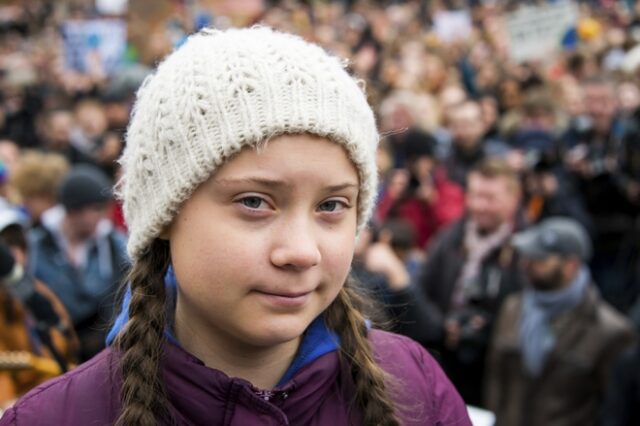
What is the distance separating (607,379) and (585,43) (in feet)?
27.1

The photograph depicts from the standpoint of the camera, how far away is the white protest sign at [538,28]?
9.92m

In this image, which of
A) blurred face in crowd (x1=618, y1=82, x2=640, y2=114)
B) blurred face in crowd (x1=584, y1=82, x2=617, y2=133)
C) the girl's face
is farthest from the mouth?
blurred face in crowd (x1=618, y1=82, x2=640, y2=114)

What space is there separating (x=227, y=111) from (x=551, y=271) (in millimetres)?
3601

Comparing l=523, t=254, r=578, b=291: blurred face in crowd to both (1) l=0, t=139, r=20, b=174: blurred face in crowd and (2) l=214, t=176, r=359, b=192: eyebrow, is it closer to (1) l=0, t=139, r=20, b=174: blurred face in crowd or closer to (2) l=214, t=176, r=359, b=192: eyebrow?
(2) l=214, t=176, r=359, b=192: eyebrow

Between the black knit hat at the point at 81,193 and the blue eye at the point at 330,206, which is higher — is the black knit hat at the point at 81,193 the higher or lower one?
the lower one

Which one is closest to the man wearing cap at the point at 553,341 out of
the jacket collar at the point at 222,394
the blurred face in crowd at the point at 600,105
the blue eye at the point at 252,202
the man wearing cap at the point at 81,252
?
the man wearing cap at the point at 81,252

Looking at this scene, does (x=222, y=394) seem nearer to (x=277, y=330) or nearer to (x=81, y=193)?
(x=277, y=330)

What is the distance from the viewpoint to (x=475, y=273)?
534 cm

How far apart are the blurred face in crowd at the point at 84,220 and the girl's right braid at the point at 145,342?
3.47 metres

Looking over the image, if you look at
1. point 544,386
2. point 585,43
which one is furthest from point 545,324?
point 585,43

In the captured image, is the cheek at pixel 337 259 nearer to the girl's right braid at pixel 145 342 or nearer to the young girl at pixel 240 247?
the young girl at pixel 240 247

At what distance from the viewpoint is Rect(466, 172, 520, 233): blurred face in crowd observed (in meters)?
5.42

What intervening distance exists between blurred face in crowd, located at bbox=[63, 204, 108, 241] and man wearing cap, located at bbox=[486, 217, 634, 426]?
2.21 m

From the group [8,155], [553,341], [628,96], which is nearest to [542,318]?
[553,341]
